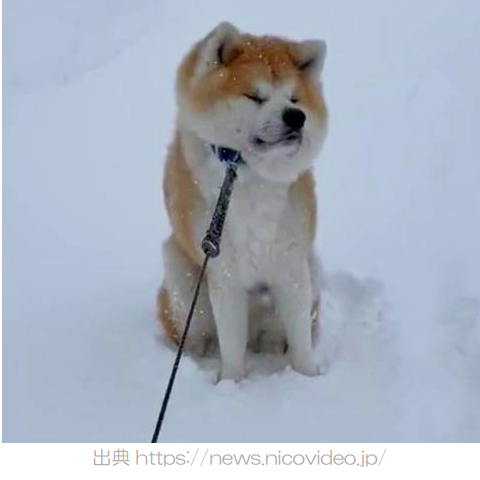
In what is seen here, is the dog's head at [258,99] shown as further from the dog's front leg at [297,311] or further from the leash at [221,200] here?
the dog's front leg at [297,311]

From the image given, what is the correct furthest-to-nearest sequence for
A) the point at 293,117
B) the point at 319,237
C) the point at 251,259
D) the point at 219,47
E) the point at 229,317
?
the point at 319,237
the point at 229,317
the point at 251,259
the point at 219,47
the point at 293,117

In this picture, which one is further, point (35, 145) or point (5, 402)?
point (35, 145)

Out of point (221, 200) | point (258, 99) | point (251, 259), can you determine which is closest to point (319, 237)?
point (251, 259)

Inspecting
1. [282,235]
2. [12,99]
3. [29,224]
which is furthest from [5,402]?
[12,99]

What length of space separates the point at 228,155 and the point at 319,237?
1.13 meters

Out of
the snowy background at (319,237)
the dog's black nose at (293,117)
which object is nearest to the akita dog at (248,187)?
the dog's black nose at (293,117)

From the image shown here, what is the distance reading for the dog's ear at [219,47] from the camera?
2.63m

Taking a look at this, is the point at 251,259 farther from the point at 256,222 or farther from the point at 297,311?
the point at 297,311

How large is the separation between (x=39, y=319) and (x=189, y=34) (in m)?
2.69

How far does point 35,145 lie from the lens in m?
4.65

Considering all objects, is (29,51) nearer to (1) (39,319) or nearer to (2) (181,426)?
(1) (39,319)

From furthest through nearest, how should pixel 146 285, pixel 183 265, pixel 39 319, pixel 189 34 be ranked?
pixel 189 34, pixel 146 285, pixel 39 319, pixel 183 265

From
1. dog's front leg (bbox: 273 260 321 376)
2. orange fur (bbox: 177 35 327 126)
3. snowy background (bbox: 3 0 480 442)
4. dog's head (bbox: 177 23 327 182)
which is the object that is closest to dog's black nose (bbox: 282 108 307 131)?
dog's head (bbox: 177 23 327 182)

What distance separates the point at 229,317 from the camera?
288 centimetres
